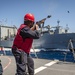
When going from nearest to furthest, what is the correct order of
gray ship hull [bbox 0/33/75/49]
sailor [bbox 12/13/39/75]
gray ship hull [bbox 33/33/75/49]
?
sailor [bbox 12/13/39/75] → gray ship hull [bbox 33/33/75/49] → gray ship hull [bbox 0/33/75/49]

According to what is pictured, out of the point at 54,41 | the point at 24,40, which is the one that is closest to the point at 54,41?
the point at 54,41

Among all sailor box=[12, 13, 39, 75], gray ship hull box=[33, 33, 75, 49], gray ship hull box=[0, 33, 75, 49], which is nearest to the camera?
sailor box=[12, 13, 39, 75]

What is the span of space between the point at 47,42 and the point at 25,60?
50478 millimetres

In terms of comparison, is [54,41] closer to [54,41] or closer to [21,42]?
[54,41]

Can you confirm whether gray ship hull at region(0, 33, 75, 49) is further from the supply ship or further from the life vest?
the life vest

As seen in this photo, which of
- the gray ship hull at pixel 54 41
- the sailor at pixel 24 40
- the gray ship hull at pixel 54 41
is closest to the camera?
the sailor at pixel 24 40

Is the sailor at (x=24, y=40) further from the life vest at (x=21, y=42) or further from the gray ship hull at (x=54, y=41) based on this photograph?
the gray ship hull at (x=54, y=41)

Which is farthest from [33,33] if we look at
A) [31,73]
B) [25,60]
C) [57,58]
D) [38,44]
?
[38,44]

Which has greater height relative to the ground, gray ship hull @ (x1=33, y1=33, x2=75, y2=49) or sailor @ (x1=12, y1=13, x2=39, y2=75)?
sailor @ (x1=12, y1=13, x2=39, y2=75)

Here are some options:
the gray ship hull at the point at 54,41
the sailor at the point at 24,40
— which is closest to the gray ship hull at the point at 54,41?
the gray ship hull at the point at 54,41

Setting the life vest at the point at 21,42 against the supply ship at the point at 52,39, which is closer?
the life vest at the point at 21,42

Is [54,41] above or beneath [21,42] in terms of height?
beneath

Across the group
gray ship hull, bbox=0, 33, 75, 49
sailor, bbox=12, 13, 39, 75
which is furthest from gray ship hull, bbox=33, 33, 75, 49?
sailor, bbox=12, 13, 39, 75

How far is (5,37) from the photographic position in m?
68.2
